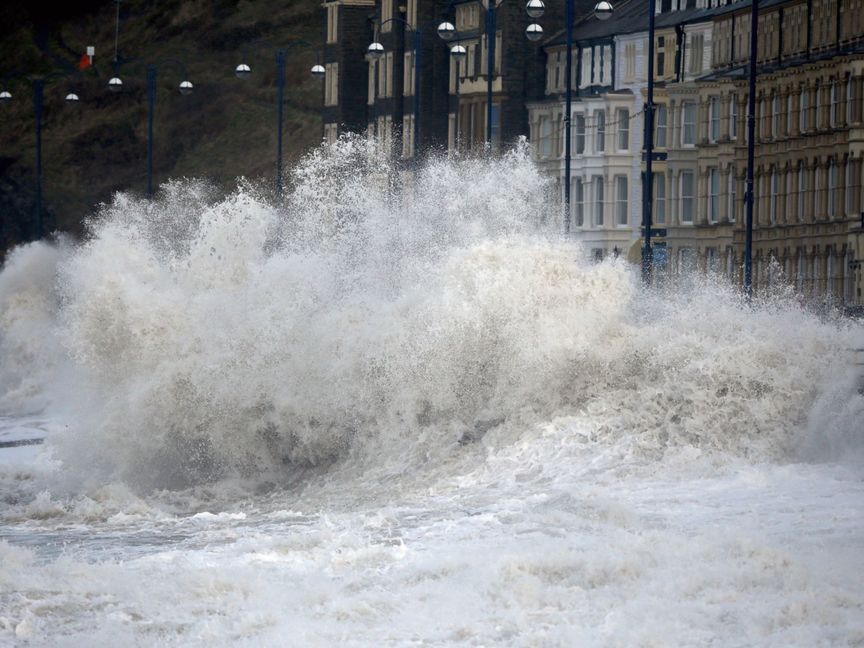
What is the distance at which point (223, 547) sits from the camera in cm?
2109

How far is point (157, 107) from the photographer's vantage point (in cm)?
13438

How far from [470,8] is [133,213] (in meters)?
26.5

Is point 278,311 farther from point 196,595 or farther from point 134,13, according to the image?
point 134,13

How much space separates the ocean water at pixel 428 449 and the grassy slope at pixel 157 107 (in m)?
86.3

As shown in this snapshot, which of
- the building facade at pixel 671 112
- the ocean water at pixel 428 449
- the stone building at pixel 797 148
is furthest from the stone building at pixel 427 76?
the ocean water at pixel 428 449

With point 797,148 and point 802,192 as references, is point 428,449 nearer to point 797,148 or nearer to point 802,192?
point 802,192

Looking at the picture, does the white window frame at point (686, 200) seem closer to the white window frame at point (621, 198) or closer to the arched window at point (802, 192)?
the white window frame at point (621, 198)

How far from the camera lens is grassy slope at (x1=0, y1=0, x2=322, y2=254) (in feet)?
404

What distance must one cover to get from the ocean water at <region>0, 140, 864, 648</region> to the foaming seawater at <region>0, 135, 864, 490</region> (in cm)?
4

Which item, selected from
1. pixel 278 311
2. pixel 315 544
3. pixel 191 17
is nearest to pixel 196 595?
pixel 315 544

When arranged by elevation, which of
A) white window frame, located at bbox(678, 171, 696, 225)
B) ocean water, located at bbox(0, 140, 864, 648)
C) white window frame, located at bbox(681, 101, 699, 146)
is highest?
white window frame, located at bbox(681, 101, 699, 146)

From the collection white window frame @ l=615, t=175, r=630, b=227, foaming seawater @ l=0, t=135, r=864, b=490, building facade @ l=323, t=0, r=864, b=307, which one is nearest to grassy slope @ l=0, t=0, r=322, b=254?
building facade @ l=323, t=0, r=864, b=307

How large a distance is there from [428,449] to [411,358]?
1.73 m

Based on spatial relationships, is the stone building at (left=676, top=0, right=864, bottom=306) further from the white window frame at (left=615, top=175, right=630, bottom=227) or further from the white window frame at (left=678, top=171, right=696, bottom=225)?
the white window frame at (left=615, top=175, right=630, bottom=227)
